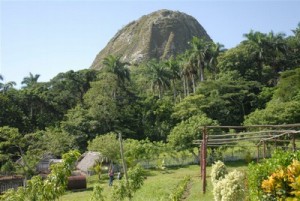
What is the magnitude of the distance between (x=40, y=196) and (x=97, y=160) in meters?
22.5

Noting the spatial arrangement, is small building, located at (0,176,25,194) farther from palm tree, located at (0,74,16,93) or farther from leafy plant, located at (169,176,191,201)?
palm tree, located at (0,74,16,93)

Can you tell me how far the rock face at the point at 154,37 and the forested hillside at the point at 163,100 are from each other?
5929 cm

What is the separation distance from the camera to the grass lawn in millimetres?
15758

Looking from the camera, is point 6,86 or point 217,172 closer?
point 217,172

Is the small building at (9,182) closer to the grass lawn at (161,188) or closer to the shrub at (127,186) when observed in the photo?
the grass lawn at (161,188)

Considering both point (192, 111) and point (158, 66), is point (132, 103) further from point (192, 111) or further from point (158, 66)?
point (192, 111)

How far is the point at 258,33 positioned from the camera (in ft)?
162

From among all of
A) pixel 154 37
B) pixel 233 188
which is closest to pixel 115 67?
pixel 233 188

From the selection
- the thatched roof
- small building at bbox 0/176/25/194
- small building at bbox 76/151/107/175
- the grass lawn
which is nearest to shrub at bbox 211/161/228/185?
the grass lawn

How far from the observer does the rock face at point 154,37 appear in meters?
113

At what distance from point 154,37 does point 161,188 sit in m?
99.7

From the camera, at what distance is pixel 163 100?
46594mm

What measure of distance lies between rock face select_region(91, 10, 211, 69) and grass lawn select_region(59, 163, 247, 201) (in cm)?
7933

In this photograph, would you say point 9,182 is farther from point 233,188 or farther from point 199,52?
point 199,52
